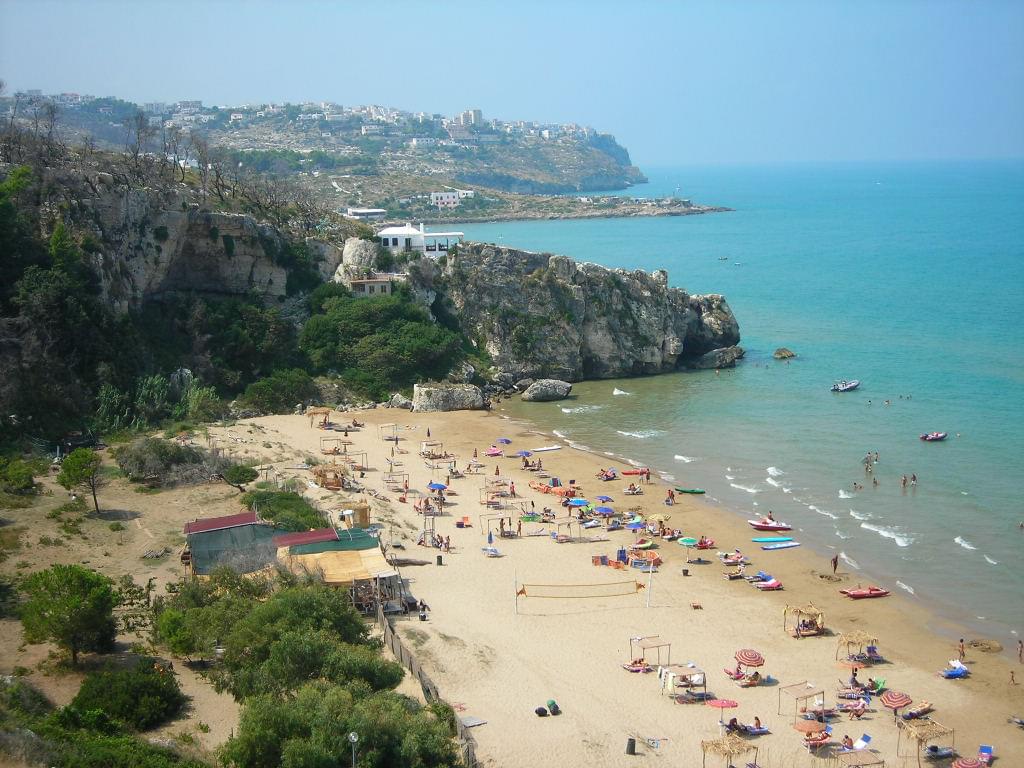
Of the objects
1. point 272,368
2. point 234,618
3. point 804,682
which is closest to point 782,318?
point 272,368

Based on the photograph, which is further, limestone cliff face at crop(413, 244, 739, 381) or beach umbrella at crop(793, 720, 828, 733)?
limestone cliff face at crop(413, 244, 739, 381)

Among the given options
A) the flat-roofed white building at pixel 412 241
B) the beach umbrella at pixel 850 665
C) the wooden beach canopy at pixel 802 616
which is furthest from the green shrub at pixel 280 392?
the beach umbrella at pixel 850 665

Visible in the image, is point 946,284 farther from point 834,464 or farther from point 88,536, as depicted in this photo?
point 88,536

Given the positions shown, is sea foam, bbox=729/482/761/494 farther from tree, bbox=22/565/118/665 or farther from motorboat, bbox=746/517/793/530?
tree, bbox=22/565/118/665

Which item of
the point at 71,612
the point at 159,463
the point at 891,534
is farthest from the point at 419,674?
the point at 891,534

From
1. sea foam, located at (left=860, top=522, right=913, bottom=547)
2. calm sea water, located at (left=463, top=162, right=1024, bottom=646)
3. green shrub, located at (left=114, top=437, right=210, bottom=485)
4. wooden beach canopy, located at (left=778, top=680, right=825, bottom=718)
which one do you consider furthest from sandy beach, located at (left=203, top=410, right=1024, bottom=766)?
green shrub, located at (left=114, top=437, right=210, bottom=485)
